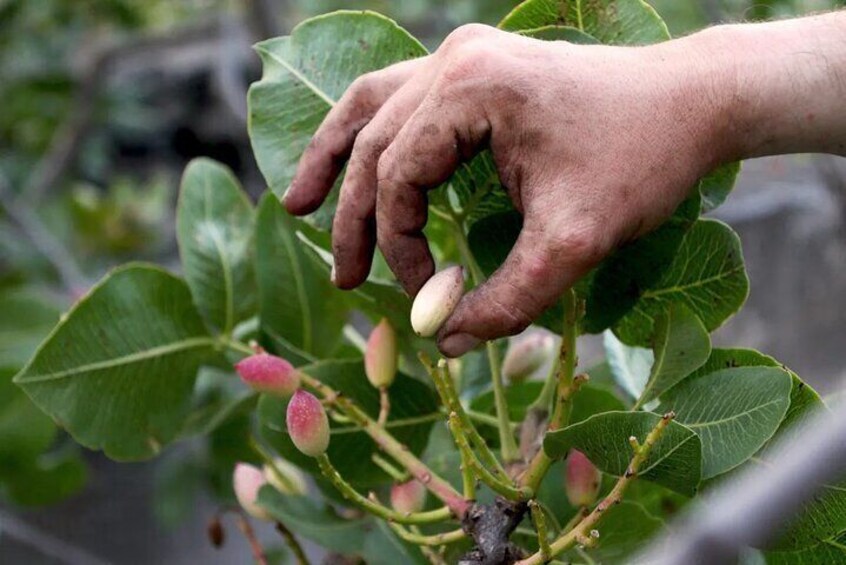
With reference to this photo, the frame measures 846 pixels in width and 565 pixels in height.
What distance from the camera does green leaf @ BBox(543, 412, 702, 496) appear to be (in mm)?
506

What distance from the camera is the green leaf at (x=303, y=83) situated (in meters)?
0.65

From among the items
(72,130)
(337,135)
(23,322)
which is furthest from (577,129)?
(72,130)

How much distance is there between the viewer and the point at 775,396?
532 millimetres

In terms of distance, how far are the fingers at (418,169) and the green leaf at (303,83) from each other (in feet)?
0.32

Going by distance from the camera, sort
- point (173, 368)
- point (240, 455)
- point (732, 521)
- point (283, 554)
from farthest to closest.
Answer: point (283, 554) → point (240, 455) → point (173, 368) → point (732, 521)

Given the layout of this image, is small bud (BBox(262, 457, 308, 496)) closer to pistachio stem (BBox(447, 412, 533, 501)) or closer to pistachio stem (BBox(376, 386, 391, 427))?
pistachio stem (BBox(376, 386, 391, 427))

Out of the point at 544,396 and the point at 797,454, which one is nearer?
the point at 797,454

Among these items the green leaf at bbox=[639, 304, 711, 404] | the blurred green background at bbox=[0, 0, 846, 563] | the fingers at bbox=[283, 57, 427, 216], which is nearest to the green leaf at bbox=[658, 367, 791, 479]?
the green leaf at bbox=[639, 304, 711, 404]

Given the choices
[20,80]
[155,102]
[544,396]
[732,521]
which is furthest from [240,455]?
[155,102]

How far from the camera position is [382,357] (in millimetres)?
653

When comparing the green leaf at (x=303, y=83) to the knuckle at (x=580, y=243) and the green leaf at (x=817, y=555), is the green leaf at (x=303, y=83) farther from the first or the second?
the green leaf at (x=817, y=555)

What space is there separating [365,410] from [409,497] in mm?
112

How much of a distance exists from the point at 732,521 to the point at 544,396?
0.43 m

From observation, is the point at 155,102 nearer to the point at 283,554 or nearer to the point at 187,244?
the point at 283,554
